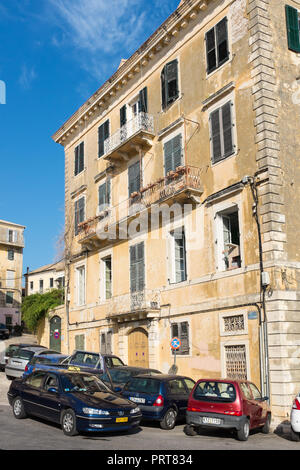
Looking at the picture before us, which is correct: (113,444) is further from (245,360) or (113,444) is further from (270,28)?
(270,28)

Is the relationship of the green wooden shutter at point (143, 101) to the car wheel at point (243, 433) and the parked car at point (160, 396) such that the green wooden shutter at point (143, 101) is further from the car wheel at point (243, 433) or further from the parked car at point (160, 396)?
the car wheel at point (243, 433)

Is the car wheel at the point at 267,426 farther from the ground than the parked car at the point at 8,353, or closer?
closer

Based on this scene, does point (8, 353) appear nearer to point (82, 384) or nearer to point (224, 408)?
point (82, 384)

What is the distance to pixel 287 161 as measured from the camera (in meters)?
A: 16.3

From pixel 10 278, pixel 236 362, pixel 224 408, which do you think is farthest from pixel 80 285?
pixel 10 278

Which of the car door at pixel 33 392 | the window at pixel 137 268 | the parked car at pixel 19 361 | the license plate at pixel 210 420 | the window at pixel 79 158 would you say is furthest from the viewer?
the window at pixel 79 158

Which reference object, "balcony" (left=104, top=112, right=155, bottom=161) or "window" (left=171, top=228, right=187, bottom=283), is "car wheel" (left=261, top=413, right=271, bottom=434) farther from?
"balcony" (left=104, top=112, right=155, bottom=161)

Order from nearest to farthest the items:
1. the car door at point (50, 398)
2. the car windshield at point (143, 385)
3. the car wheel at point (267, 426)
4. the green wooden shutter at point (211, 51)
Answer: the car door at point (50, 398) → the car wheel at point (267, 426) → the car windshield at point (143, 385) → the green wooden shutter at point (211, 51)

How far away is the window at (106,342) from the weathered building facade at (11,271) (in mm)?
33781

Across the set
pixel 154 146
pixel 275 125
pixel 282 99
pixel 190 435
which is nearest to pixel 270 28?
pixel 282 99

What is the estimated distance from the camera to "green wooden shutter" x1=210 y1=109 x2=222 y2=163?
703 inches

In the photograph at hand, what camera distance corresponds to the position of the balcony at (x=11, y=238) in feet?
194

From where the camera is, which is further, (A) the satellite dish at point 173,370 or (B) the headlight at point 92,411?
(A) the satellite dish at point 173,370

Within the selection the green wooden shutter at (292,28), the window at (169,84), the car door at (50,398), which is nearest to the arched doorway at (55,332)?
the window at (169,84)
